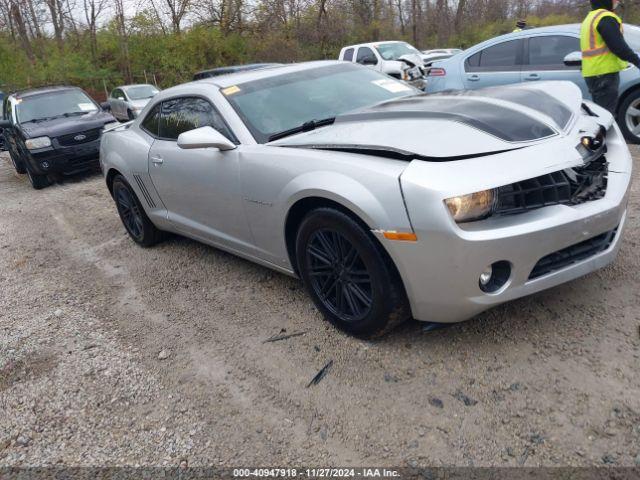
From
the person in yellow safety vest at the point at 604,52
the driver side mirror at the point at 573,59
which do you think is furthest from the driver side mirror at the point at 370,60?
the person in yellow safety vest at the point at 604,52

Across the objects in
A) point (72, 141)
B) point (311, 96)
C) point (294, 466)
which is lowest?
point (294, 466)

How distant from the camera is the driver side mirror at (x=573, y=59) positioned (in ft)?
19.5

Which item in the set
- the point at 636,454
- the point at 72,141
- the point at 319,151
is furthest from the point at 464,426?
the point at 72,141

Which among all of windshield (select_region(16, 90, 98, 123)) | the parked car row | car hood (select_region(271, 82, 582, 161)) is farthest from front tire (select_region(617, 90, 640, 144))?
windshield (select_region(16, 90, 98, 123))

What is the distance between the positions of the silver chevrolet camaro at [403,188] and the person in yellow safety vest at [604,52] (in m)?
1.96

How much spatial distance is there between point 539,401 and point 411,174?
1.15 m

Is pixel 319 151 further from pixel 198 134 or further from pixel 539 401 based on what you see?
pixel 539 401

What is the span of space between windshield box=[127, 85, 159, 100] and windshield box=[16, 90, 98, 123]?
6.63 m

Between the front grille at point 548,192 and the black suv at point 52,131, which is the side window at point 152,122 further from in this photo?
the black suv at point 52,131

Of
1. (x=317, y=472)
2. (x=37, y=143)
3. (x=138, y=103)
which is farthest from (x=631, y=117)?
(x=138, y=103)

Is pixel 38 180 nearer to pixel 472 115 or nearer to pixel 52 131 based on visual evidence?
pixel 52 131

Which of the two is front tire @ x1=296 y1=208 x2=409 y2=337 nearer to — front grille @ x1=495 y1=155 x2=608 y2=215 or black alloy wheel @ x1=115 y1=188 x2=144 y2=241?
front grille @ x1=495 y1=155 x2=608 y2=215

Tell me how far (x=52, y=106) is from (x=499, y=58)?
788cm

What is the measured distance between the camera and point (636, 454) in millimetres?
1936
